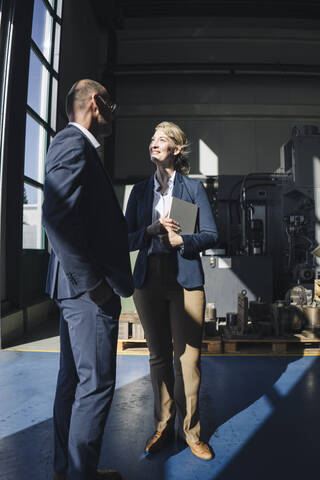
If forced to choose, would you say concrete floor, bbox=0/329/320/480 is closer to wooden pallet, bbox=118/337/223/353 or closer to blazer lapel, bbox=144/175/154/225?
wooden pallet, bbox=118/337/223/353

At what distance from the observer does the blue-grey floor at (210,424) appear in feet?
6.48

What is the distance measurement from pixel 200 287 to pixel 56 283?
94 cm

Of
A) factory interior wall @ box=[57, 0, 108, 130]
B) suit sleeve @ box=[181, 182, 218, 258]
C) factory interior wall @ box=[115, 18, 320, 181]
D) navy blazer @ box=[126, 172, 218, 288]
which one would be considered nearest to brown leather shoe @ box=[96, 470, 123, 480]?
navy blazer @ box=[126, 172, 218, 288]

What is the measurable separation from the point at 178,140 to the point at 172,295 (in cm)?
95

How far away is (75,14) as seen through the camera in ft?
26.6

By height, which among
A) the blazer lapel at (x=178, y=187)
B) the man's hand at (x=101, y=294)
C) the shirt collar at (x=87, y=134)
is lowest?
the man's hand at (x=101, y=294)

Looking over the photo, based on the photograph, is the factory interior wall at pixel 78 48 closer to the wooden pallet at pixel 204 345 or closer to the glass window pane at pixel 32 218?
the glass window pane at pixel 32 218

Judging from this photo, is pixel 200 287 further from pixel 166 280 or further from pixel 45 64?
pixel 45 64

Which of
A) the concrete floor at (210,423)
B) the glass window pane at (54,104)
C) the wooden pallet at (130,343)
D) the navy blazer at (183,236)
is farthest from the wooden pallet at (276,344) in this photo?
the glass window pane at (54,104)

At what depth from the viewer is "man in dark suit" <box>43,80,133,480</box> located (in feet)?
4.46

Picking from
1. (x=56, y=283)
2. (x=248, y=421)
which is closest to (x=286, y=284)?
(x=248, y=421)

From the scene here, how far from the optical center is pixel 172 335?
2.21 metres

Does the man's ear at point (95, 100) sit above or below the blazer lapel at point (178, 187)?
above

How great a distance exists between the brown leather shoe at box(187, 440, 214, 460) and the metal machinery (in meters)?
2.45
